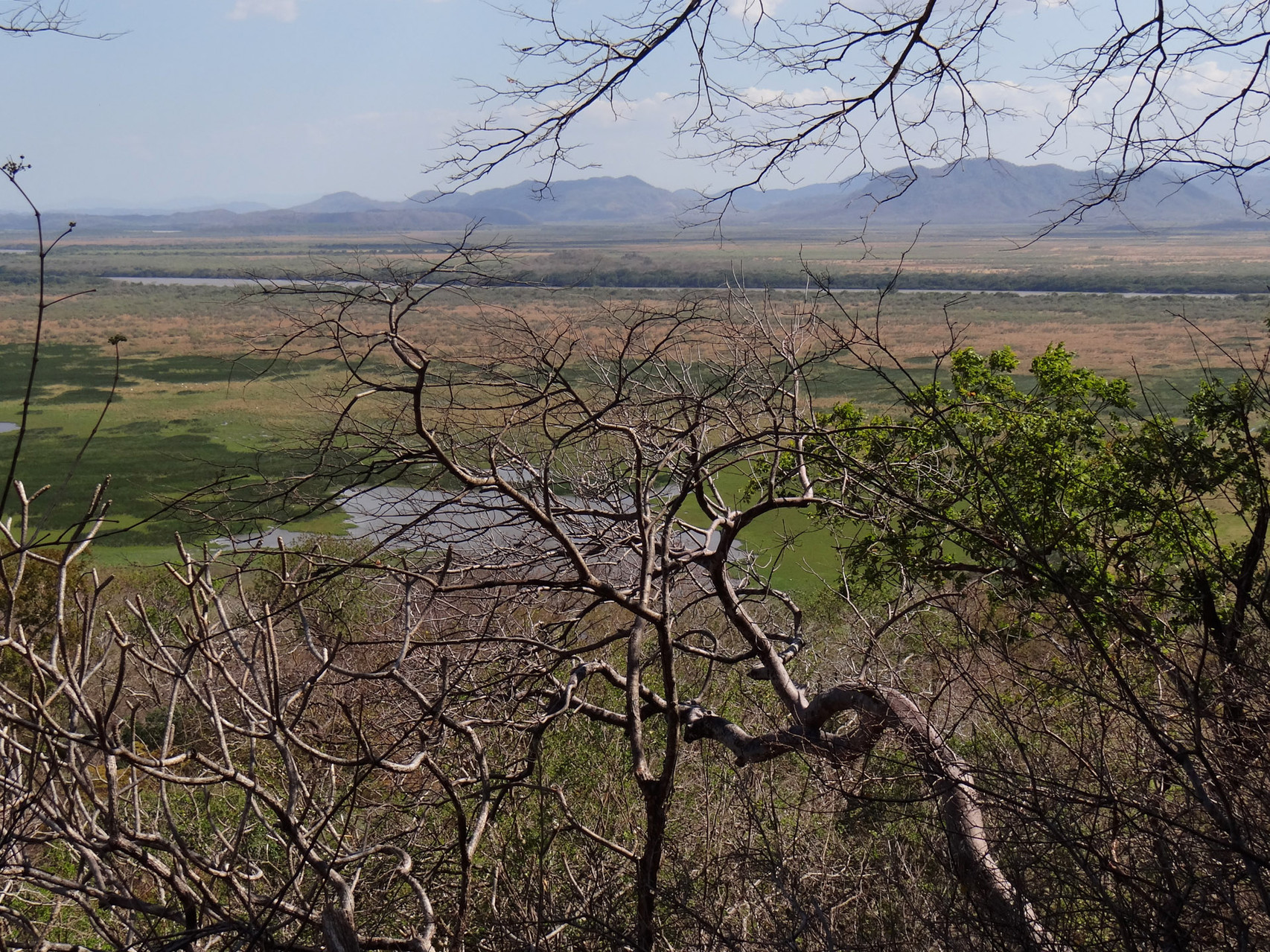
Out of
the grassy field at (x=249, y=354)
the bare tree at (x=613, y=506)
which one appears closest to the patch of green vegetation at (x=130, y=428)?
the grassy field at (x=249, y=354)

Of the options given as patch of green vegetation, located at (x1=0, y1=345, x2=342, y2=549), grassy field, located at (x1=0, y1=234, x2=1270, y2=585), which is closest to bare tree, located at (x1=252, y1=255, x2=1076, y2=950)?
grassy field, located at (x1=0, y1=234, x2=1270, y2=585)

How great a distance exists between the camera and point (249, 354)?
2744mm

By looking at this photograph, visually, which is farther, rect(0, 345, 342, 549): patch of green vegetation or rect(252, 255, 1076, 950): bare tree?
rect(0, 345, 342, 549): patch of green vegetation

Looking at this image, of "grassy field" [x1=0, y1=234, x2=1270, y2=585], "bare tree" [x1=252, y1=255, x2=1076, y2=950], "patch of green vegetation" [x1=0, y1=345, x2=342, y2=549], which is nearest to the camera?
"bare tree" [x1=252, y1=255, x2=1076, y2=950]

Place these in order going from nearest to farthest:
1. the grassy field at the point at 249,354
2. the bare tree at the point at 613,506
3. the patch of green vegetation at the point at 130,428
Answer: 1. the bare tree at the point at 613,506
2. the grassy field at the point at 249,354
3. the patch of green vegetation at the point at 130,428

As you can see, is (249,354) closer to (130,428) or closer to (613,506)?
(613,506)

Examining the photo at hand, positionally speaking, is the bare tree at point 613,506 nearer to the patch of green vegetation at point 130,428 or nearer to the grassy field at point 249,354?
the grassy field at point 249,354

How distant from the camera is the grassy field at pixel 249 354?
611 cm

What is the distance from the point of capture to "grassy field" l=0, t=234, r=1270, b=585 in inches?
240

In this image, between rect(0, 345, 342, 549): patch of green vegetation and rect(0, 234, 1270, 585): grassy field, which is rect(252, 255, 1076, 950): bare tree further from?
rect(0, 345, 342, 549): patch of green vegetation

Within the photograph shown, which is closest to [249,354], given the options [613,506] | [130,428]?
[613,506]

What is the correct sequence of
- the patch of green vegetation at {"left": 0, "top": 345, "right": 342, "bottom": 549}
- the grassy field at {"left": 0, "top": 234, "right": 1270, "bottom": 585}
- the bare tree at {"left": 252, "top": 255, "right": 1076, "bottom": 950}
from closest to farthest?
the bare tree at {"left": 252, "top": 255, "right": 1076, "bottom": 950}, the grassy field at {"left": 0, "top": 234, "right": 1270, "bottom": 585}, the patch of green vegetation at {"left": 0, "top": 345, "right": 342, "bottom": 549}

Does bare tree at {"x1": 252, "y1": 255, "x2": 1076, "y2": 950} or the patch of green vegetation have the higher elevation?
bare tree at {"x1": 252, "y1": 255, "x2": 1076, "y2": 950}

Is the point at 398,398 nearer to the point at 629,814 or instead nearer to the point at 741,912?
the point at 741,912
